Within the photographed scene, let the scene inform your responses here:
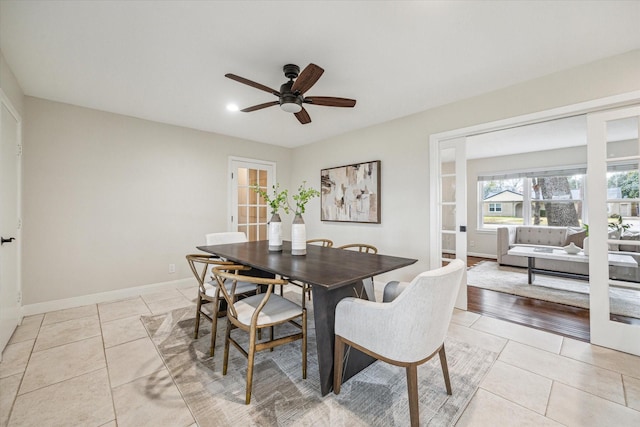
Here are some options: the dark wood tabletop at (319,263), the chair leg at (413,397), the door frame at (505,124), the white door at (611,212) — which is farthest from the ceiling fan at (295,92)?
the white door at (611,212)

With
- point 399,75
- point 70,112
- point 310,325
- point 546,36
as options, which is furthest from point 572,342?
point 70,112

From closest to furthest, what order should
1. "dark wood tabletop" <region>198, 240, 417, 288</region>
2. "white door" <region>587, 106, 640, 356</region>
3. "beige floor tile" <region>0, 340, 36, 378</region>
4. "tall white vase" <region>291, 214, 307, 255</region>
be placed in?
1. "dark wood tabletop" <region>198, 240, 417, 288</region>
2. "beige floor tile" <region>0, 340, 36, 378</region>
3. "white door" <region>587, 106, 640, 356</region>
4. "tall white vase" <region>291, 214, 307, 255</region>

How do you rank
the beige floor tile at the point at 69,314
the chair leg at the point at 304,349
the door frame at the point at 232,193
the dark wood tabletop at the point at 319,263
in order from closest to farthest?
the dark wood tabletop at the point at 319,263 < the chair leg at the point at 304,349 < the beige floor tile at the point at 69,314 < the door frame at the point at 232,193

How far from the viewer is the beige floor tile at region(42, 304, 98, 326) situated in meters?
2.87

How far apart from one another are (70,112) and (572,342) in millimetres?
5735

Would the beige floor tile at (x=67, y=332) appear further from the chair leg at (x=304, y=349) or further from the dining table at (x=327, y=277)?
the chair leg at (x=304, y=349)

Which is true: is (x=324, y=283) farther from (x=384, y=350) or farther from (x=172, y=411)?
(x=172, y=411)

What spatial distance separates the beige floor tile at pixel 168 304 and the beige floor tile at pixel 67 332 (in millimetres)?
517

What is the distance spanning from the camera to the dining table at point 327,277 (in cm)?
164

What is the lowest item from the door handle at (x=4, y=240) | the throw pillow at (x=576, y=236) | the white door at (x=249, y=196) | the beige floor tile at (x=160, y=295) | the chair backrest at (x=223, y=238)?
the beige floor tile at (x=160, y=295)

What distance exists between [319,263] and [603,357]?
2.38 m

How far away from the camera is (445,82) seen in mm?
2666

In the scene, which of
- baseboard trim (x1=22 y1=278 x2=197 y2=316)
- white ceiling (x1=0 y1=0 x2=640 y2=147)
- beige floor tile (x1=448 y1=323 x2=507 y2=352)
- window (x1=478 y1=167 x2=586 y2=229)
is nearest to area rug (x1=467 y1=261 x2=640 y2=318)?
beige floor tile (x1=448 y1=323 x2=507 y2=352)

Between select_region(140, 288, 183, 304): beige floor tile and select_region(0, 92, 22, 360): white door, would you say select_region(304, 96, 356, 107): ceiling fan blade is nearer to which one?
select_region(0, 92, 22, 360): white door
